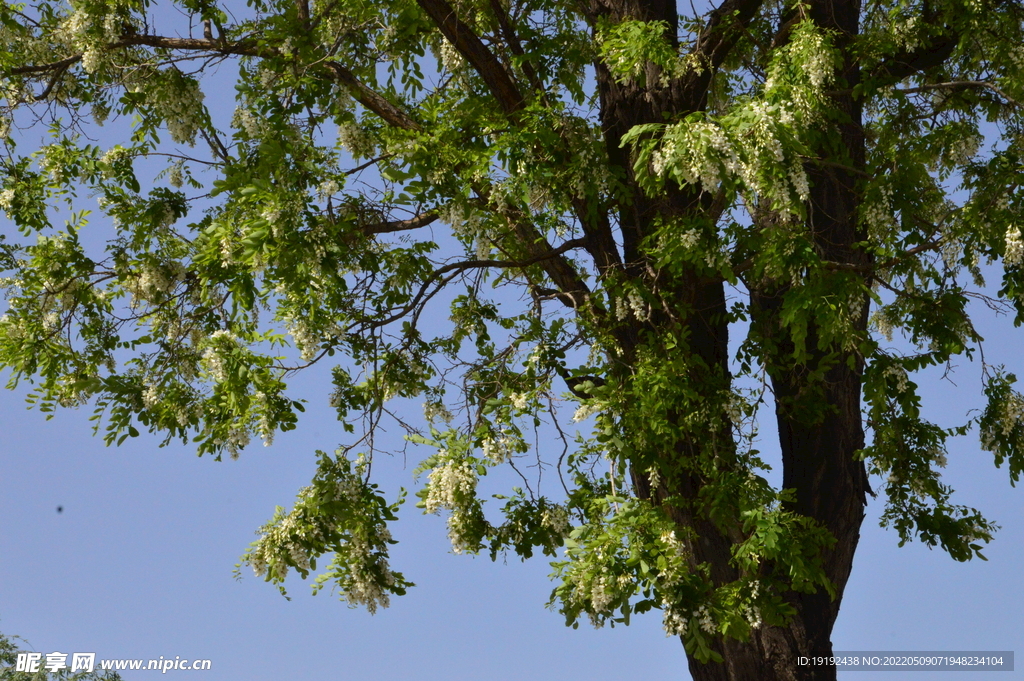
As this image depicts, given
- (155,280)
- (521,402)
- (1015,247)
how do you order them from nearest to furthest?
1. (1015,247)
2. (521,402)
3. (155,280)

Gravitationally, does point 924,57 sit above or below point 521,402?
above

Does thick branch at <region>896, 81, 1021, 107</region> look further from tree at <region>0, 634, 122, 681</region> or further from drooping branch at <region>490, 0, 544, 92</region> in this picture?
tree at <region>0, 634, 122, 681</region>

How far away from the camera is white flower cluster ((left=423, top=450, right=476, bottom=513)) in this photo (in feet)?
17.1

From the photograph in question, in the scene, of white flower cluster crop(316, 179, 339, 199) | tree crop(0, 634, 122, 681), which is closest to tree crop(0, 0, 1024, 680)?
white flower cluster crop(316, 179, 339, 199)

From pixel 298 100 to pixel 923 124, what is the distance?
4.05m

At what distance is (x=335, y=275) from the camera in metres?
5.34

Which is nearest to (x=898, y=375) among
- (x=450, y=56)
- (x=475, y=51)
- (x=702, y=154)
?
(x=702, y=154)

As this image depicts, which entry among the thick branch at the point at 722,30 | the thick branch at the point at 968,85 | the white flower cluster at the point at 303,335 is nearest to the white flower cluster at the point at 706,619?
the white flower cluster at the point at 303,335

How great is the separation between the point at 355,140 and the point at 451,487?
86.0 inches

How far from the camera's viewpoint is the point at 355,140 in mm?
5992

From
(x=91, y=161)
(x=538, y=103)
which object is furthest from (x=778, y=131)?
(x=91, y=161)

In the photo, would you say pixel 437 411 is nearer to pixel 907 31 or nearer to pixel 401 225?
pixel 401 225

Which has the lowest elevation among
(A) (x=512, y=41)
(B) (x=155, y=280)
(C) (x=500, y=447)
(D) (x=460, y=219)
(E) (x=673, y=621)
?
(E) (x=673, y=621)

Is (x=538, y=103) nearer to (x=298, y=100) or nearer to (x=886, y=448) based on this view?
(x=298, y=100)
